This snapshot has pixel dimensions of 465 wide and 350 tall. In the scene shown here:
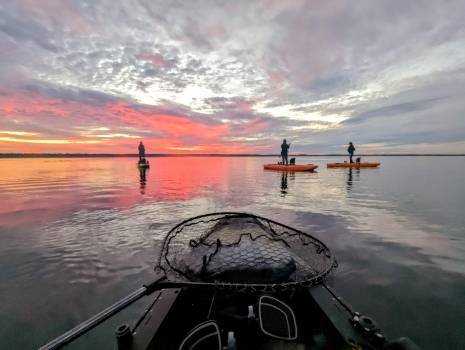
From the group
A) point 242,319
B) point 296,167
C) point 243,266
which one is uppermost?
point 296,167

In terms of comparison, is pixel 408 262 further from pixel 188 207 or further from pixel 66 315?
pixel 188 207

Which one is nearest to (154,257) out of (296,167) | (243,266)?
(243,266)

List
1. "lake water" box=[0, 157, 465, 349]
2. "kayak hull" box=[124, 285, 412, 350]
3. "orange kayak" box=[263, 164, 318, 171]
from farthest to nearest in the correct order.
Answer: "orange kayak" box=[263, 164, 318, 171], "lake water" box=[0, 157, 465, 349], "kayak hull" box=[124, 285, 412, 350]

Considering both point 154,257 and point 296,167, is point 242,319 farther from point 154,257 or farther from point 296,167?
point 296,167

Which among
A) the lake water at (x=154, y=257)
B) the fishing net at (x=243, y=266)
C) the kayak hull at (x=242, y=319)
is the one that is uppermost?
the fishing net at (x=243, y=266)

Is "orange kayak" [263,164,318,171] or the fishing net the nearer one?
the fishing net

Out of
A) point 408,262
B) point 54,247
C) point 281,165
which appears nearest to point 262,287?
point 408,262

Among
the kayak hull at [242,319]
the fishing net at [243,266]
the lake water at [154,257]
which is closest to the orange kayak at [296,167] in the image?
the lake water at [154,257]

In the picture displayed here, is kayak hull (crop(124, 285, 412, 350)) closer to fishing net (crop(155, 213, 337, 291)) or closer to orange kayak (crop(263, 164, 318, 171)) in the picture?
fishing net (crop(155, 213, 337, 291))

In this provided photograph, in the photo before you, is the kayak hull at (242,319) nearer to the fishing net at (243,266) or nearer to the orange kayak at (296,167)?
the fishing net at (243,266)

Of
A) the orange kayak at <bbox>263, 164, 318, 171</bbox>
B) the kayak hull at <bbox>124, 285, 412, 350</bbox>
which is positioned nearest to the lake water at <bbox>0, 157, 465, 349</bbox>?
the kayak hull at <bbox>124, 285, 412, 350</bbox>

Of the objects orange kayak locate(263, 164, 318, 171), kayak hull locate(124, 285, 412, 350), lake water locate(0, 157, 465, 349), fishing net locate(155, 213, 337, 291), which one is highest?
orange kayak locate(263, 164, 318, 171)

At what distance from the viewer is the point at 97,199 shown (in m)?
14.9

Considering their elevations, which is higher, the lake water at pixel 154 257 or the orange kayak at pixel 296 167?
the orange kayak at pixel 296 167
